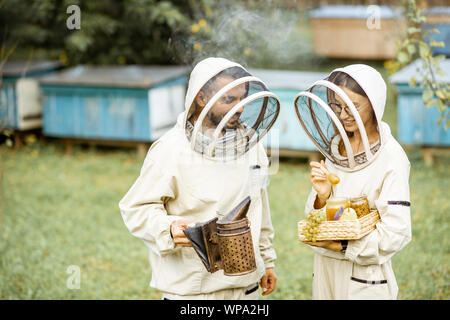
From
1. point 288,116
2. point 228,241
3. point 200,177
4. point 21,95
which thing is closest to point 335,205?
point 228,241

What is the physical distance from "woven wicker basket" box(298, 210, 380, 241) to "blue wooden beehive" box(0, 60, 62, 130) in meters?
7.00

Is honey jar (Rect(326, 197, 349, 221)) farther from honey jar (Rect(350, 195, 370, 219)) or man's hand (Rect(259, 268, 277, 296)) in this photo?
man's hand (Rect(259, 268, 277, 296))

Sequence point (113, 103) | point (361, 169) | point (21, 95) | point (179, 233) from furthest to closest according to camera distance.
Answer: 1. point (21, 95)
2. point (113, 103)
3. point (361, 169)
4. point (179, 233)

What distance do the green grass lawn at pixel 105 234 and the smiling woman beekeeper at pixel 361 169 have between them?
1817 mm

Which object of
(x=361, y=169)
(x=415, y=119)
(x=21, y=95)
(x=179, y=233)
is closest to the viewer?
(x=179, y=233)

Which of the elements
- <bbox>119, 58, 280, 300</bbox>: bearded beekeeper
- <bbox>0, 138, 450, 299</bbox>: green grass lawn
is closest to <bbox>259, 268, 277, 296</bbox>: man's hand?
<bbox>119, 58, 280, 300</bbox>: bearded beekeeper

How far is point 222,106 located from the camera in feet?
8.55

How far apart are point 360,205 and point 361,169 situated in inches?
7.2

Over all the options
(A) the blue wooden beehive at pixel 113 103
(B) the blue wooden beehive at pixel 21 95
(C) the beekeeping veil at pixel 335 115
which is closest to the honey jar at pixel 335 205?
(C) the beekeeping veil at pixel 335 115

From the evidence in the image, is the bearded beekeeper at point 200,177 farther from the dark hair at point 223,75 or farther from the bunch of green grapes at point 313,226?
the bunch of green grapes at point 313,226

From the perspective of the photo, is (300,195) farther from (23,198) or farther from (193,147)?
(193,147)

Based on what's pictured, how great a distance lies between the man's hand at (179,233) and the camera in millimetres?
2578

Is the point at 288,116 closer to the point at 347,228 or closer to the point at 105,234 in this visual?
the point at 105,234

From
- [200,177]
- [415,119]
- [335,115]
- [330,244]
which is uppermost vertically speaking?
[335,115]
